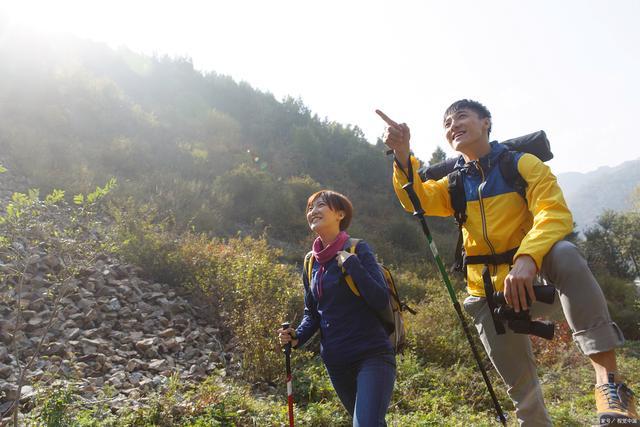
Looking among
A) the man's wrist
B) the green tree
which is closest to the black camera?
the man's wrist

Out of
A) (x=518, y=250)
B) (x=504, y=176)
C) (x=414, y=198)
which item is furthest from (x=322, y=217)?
(x=518, y=250)

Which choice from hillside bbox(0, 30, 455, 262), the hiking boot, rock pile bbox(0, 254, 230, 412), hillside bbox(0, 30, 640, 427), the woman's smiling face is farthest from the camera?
hillside bbox(0, 30, 455, 262)

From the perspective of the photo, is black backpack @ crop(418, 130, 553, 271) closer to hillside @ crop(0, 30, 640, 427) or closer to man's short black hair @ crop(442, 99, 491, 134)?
man's short black hair @ crop(442, 99, 491, 134)

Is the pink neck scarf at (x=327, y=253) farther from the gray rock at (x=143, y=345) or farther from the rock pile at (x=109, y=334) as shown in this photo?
the gray rock at (x=143, y=345)

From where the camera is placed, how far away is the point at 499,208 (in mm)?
2361

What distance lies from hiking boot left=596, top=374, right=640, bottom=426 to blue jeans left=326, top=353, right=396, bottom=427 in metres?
1.07

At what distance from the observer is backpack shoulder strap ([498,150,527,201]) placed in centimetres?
231

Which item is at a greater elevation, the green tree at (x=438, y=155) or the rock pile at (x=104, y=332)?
the green tree at (x=438, y=155)

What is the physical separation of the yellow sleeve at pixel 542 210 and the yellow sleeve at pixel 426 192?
546 mm

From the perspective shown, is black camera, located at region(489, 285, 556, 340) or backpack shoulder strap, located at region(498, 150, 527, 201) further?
backpack shoulder strap, located at region(498, 150, 527, 201)

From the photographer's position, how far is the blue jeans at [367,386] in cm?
231

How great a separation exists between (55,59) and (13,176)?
1172cm

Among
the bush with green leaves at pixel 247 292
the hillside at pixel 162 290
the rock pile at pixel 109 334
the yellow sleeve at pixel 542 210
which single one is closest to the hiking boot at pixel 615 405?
the yellow sleeve at pixel 542 210

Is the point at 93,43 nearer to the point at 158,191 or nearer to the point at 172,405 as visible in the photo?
the point at 158,191
